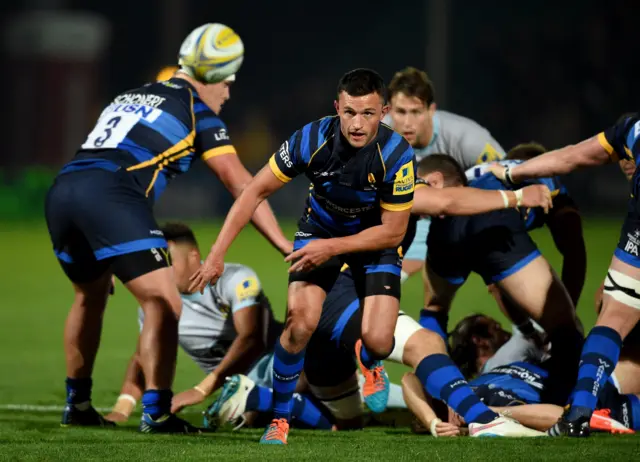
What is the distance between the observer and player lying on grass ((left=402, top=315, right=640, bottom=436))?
5598mm

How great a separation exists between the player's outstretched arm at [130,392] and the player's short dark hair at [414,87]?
256cm

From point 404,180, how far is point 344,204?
1.09 ft

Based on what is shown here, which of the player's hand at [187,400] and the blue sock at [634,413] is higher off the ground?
the blue sock at [634,413]

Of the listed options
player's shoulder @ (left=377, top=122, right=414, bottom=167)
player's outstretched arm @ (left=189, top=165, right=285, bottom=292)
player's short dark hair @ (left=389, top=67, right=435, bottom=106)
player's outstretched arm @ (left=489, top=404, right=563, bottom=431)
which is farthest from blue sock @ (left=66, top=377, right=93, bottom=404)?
player's short dark hair @ (left=389, top=67, right=435, bottom=106)

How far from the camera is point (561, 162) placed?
20.2 ft

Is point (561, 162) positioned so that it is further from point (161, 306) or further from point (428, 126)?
point (161, 306)

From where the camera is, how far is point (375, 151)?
17.9 ft

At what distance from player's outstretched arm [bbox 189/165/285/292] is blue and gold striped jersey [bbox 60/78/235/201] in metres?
0.65

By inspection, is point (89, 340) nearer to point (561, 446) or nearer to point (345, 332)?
point (345, 332)

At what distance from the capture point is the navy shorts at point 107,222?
222 inches

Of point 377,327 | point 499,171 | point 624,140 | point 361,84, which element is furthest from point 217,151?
point 624,140

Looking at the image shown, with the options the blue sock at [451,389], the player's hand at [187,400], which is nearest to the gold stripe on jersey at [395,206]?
the blue sock at [451,389]

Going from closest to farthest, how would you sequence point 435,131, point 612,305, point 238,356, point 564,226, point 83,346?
point 612,305
point 83,346
point 238,356
point 564,226
point 435,131

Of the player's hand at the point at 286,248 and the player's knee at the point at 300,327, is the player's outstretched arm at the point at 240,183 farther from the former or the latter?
the player's knee at the point at 300,327
